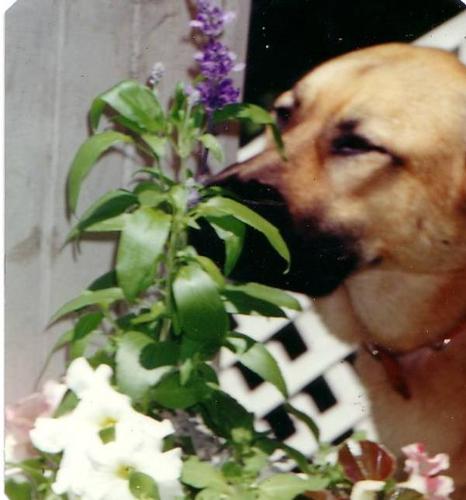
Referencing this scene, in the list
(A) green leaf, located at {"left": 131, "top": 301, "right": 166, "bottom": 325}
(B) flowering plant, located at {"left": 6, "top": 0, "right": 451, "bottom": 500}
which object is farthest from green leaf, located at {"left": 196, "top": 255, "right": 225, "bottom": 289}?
(A) green leaf, located at {"left": 131, "top": 301, "right": 166, "bottom": 325}

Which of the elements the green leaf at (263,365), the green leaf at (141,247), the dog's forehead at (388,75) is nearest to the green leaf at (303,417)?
the green leaf at (263,365)

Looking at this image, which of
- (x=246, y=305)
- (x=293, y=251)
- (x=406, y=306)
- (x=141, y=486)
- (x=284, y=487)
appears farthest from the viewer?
(x=406, y=306)

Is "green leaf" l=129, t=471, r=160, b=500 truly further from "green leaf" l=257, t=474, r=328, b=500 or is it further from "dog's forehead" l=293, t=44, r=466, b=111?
"dog's forehead" l=293, t=44, r=466, b=111

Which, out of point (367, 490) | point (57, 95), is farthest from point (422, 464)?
point (57, 95)

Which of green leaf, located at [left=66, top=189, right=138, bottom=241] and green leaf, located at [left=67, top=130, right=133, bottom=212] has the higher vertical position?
green leaf, located at [left=67, top=130, right=133, bottom=212]

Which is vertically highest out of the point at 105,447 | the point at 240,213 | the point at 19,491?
the point at 240,213

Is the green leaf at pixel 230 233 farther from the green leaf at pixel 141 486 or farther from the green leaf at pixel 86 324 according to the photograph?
the green leaf at pixel 141 486

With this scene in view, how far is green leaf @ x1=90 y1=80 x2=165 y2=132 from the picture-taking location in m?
1.45

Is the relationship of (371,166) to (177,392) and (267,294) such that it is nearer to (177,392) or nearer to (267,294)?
(267,294)

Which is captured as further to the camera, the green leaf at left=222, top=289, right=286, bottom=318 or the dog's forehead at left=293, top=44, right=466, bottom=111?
the dog's forehead at left=293, top=44, right=466, bottom=111

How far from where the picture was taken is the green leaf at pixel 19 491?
5.03 feet

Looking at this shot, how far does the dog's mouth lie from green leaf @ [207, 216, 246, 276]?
127 millimetres

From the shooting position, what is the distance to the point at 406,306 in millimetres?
1797

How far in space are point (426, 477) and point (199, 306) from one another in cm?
54
